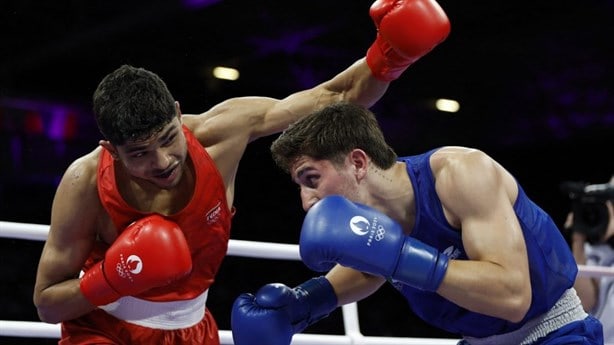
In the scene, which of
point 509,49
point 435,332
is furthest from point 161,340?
point 509,49

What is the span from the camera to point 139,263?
1945 millimetres

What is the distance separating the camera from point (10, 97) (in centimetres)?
844

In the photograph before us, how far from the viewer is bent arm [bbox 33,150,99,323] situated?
79.4 inches

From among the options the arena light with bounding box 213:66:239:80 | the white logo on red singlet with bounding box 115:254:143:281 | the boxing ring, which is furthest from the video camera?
the arena light with bounding box 213:66:239:80

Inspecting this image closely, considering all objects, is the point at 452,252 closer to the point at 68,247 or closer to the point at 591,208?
the point at 68,247

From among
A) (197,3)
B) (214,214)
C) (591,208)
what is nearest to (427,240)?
(214,214)

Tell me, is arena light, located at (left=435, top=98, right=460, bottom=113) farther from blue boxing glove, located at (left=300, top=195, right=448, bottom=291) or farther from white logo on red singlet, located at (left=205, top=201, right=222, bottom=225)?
blue boxing glove, located at (left=300, top=195, right=448, bottom=291)

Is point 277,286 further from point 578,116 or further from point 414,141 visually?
point 578,116

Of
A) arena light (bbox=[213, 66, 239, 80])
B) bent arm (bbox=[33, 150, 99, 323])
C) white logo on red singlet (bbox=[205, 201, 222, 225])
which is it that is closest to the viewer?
bent arm (bbox=[33, 150, 99, 323])

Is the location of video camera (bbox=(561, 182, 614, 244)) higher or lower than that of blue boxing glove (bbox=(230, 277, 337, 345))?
lower

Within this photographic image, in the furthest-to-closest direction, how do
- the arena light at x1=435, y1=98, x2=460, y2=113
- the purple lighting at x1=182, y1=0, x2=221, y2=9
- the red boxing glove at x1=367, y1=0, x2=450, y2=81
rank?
the arena light at x1=435, y1=98, x2=460, y2=113 < the purple lighting at x1=182, y1=0, x2=221, y2=9 < the red boxing glove at x1=367, y1=0, x2=450, y2=81

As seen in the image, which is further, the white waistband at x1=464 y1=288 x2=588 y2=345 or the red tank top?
the red tank top

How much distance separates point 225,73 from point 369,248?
809 centimetres

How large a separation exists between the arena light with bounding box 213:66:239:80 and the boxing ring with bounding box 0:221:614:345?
22.6 feet
